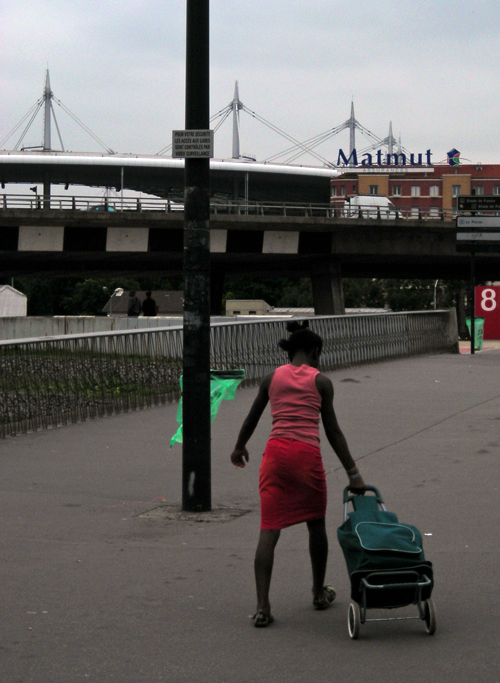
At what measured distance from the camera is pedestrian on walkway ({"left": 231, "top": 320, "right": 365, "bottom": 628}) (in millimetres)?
5008

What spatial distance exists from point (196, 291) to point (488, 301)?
24.0 meters

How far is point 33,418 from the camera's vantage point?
12117mm

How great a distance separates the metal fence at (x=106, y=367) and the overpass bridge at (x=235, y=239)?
997 inches

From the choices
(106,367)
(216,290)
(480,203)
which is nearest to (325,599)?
(106,367)

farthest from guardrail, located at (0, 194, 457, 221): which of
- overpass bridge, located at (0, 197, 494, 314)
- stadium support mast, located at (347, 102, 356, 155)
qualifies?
stadium support mast, located at (347, 102, 356, 155)

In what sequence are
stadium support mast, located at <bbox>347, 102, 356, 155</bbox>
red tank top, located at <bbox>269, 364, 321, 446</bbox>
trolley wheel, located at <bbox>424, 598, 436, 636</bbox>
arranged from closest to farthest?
1. trolley wheel, located at <bbox>424, 598, 436, 636</bbox>
2. red tank top, located at <bbox>269, 364, 321, 446</bbox>
3. stadium support mast, located at <bbox>347, 102, 356, 155</bbox>

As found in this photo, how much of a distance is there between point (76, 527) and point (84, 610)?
2.07 m

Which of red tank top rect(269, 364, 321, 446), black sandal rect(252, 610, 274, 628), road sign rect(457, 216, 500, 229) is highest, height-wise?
road sign rect(457, 216, 500, 229)

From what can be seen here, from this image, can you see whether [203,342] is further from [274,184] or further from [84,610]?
[274,184]

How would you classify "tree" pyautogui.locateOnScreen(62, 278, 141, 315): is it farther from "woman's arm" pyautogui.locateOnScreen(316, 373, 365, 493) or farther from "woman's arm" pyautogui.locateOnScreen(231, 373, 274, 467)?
"woman's arm" pyautogui.locateOnScreen(316, 373, 365, 493)

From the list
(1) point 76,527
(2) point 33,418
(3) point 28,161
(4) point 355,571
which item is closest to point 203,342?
(1) point 76,527

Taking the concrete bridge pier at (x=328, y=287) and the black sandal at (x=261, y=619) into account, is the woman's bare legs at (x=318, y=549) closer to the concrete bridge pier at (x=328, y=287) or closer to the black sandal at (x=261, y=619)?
the black sandal at (x=261, y=619)

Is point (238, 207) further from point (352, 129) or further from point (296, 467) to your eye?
point (352, 129)

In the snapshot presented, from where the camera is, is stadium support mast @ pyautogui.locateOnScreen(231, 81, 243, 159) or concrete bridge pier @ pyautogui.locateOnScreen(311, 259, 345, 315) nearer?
concrete bridge pier @ pyautogui.locateOnScreen(311, 259, 345, 315)
